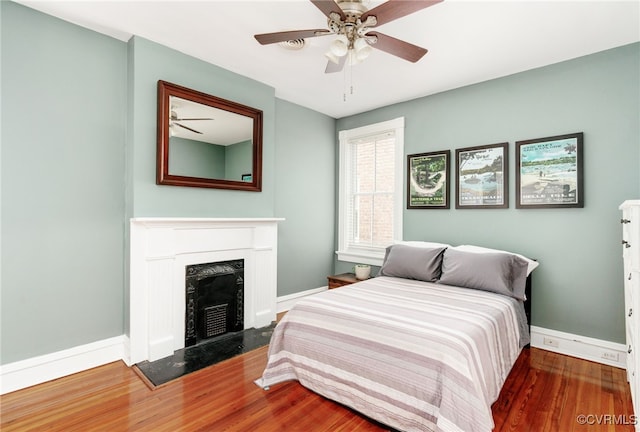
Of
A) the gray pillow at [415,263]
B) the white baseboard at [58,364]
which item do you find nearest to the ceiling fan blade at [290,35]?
the gray pillow at [415,263]

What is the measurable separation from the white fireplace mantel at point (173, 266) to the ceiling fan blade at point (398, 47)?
201 cm

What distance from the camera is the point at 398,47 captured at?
214 centimetres

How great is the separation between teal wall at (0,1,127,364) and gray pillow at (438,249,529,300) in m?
2.96

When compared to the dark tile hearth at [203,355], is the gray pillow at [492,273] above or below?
above

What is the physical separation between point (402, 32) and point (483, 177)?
1742 millimetres

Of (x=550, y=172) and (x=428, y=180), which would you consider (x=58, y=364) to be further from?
(x=550, y=172)

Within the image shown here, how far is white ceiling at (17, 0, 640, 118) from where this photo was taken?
2219 millimetres

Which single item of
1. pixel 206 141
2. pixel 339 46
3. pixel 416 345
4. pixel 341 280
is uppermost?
pixel 339 46

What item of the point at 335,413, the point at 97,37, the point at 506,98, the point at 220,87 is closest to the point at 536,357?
the point at 335,413

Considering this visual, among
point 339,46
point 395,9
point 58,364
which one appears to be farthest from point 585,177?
point 58,364

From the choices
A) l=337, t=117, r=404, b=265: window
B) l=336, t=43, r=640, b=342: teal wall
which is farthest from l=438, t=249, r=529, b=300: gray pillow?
l=337, t=117, r=404, b=265: window

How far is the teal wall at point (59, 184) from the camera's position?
88.3 inches

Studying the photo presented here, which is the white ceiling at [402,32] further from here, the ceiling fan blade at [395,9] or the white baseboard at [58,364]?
the white baseboard at [58,364]

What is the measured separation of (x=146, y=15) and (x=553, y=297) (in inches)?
164
